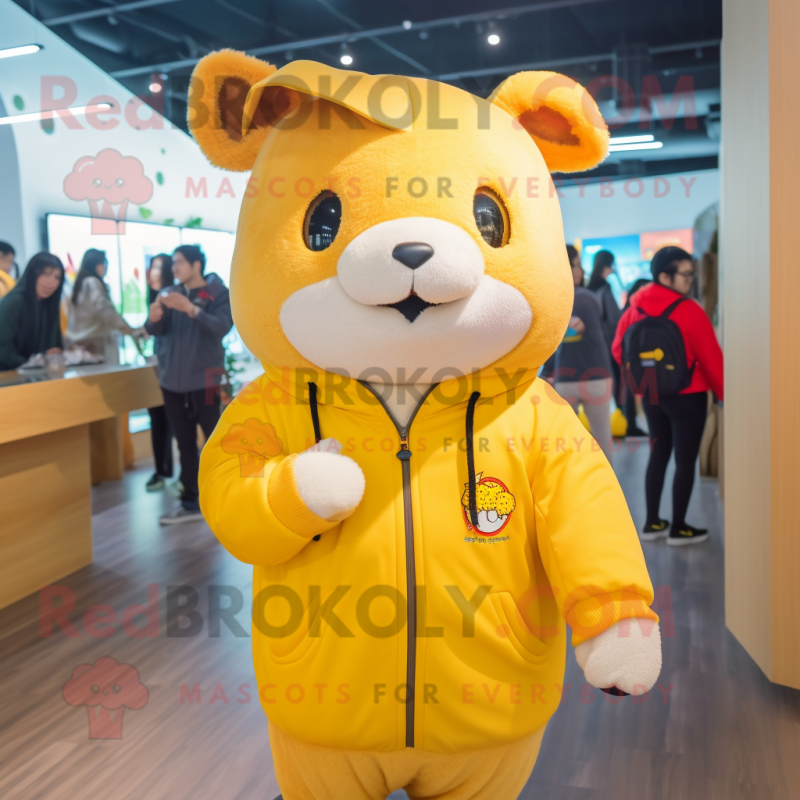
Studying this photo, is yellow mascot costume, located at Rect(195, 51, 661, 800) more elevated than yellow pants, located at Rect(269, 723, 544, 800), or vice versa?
yellow mascot costume, located at Rect(195, 51, 661, 800)

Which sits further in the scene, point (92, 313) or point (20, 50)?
point (92, 313)

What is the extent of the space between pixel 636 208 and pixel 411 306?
10.1 meters

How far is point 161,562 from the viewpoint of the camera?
3.54 metres

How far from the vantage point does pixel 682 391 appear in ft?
11.3

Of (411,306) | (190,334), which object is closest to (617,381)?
(190,334)

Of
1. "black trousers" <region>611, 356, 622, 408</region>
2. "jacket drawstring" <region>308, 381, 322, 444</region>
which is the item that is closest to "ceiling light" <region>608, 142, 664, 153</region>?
"black trousers" <region>611, 356, 622, 408</region>

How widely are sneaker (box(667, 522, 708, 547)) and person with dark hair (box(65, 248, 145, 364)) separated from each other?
3.65 metres

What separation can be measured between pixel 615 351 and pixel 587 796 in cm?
265

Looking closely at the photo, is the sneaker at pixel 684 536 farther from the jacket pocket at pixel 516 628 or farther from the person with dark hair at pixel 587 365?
the jacket pocket at pixel 516 628

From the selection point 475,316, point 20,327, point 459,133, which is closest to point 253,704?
point 475,316

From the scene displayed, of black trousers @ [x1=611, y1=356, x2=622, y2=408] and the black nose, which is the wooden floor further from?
black trousers @ [x1=611, y1=356, x2=622, y2=408]

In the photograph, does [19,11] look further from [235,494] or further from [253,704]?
[235,494]

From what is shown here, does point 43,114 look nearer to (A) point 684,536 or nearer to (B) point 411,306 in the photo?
(A) point 684,536

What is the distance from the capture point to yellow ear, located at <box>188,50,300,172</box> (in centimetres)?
128
